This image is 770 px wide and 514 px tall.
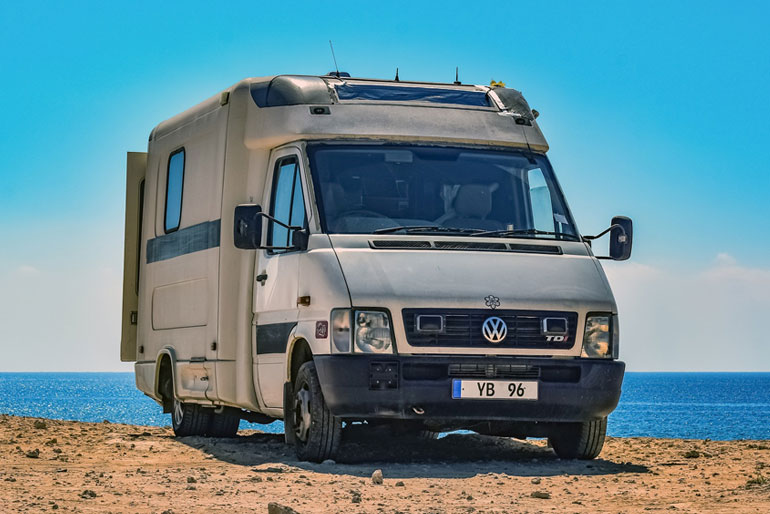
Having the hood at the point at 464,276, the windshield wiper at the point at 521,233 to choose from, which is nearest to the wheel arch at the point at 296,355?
the hood at the point at 464,276

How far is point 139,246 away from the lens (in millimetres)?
16203

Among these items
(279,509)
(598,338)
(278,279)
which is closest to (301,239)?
(278,279)

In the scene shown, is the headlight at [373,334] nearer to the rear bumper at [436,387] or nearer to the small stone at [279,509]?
the rear bumper at [436,387]

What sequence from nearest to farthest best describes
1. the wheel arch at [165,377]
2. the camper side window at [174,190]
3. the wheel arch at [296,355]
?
the wheel arch at [296,355]
the camper side window at [174,190]
the wheel arch at [165,377]

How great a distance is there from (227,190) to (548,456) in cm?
381

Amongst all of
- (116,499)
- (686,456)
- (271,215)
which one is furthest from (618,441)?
(116,499)

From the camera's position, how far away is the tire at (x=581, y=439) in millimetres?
11758

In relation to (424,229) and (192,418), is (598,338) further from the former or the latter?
(192,418)

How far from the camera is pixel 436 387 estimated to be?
10711 mm

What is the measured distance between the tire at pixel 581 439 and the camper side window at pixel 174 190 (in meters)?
4.73

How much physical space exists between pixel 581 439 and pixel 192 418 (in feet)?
16.4

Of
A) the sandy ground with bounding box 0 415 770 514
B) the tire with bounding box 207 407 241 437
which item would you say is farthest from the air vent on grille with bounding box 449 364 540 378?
the tire with bounding box 207 407 241 437

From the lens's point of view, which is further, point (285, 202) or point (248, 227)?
point (285, 202)

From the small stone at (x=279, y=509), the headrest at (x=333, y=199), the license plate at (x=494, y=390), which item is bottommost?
the small stone at (x=279, y=509)
